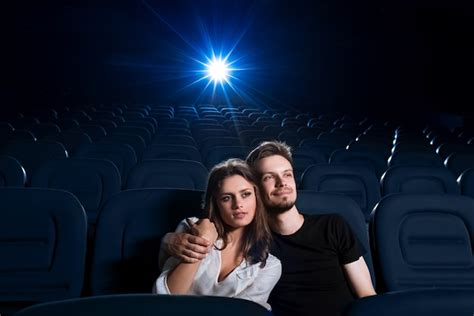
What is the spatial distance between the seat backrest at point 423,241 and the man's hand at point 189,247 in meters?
1.00

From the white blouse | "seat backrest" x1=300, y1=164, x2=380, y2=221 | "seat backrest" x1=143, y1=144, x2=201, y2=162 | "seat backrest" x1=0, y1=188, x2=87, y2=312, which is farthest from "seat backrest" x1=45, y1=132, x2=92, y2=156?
the white blouse

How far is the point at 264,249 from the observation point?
6.09 feet

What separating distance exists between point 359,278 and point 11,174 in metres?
2.54

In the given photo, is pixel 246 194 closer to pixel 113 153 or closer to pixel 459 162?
pixel 113 153

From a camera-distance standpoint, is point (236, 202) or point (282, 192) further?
point (282, 192)

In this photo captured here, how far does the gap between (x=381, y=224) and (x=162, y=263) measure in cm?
110

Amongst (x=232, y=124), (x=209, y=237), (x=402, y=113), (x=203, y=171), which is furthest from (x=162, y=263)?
(x=402, y=113)

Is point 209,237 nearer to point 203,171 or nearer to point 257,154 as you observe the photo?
point 257,154

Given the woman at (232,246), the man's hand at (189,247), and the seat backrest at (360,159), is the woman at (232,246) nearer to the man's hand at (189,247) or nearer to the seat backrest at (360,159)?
the man's hand at (189,247)

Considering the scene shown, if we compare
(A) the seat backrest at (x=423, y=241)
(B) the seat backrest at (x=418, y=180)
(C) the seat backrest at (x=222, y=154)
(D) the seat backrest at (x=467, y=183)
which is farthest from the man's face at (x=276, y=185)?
(C) the seat backrest at (x=222, y=154)

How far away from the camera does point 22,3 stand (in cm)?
1627

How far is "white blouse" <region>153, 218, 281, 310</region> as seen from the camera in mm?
1748

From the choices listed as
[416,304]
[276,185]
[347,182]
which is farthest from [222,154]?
[416,304]

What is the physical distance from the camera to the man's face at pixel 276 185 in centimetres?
204
